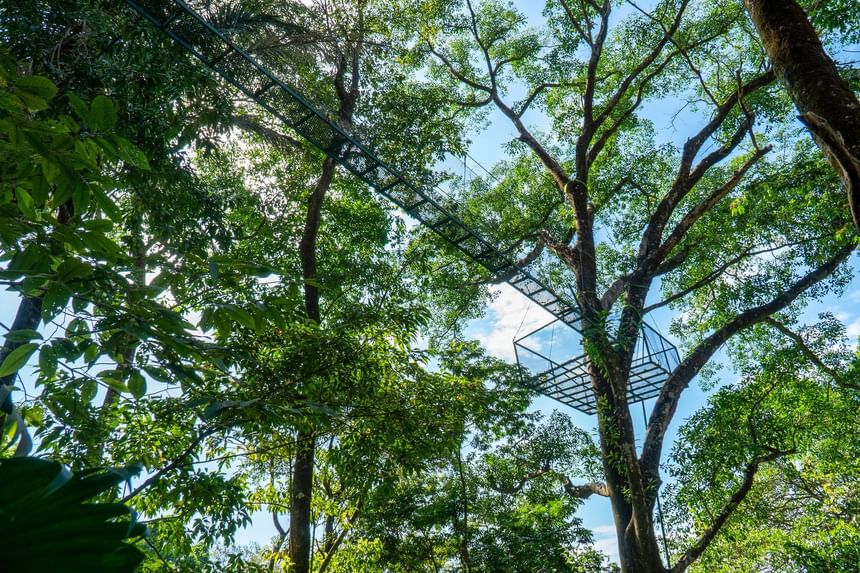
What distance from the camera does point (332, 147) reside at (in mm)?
5703

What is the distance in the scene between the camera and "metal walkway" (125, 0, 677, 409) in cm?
420

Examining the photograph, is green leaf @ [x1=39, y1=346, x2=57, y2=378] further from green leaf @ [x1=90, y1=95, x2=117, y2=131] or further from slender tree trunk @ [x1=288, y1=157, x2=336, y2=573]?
slender tree trunk @ [x1=288, y1=157, x2=336, y2=573]

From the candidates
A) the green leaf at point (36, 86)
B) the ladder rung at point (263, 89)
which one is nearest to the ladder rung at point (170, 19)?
the ladder rung at point (263, 89)

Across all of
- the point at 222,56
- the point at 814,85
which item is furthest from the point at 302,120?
the point at 814,85

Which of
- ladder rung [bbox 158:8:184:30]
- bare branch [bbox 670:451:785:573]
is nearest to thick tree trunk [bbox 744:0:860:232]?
ladder rung [bbox 158:8:184:30]

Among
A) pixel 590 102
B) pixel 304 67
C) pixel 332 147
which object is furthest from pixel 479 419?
pixel 590 102

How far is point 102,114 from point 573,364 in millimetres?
6567

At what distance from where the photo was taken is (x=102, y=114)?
1.02 m

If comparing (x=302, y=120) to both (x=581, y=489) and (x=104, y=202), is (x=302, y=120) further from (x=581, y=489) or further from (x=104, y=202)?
(x=581, y=489)

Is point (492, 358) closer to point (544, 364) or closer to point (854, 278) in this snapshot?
point (544, 364)

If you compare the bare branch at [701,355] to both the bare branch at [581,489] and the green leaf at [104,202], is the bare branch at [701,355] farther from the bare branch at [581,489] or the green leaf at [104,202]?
the green leaf at [104,202]

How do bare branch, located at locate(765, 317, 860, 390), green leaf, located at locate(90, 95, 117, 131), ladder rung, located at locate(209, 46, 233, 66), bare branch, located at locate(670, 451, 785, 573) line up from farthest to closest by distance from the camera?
bare branch, located at locate(765, 317, 860, 390)
bare branch, located at locate(670, 451, 785, 573)
ladder rung, located at locate(209, 46, 233, 66)
green leaf, located at locate(90, 95, 117, 131)

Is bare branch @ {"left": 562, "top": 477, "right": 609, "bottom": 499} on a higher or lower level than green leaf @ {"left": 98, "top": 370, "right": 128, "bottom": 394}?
higher

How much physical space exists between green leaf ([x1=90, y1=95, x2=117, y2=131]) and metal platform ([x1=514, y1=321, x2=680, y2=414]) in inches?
249
